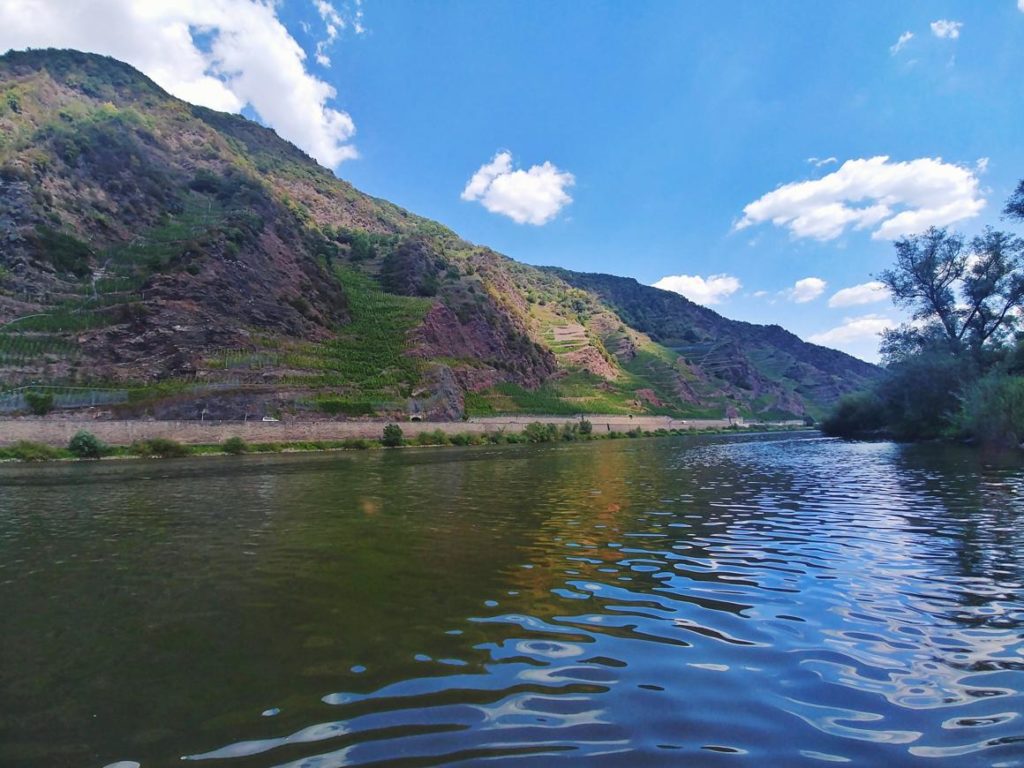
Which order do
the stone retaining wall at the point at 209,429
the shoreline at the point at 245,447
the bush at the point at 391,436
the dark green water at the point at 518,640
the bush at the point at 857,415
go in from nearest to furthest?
the dark green water at the point at 518,640 < the shoreline at the point at 245,447 < the stone retaining wall at the point at 209,429 < the bush at the point at 391,436 < the bush at the point at 857,415

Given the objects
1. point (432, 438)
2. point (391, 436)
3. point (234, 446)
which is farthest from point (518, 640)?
point (432, 438)

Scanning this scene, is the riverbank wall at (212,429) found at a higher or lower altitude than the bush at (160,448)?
higher

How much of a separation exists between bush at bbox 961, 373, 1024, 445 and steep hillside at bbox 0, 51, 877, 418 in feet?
187

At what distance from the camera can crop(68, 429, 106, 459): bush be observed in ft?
145

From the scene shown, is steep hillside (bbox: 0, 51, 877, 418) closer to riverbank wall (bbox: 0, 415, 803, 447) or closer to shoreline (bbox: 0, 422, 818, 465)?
riverbank wall (bbox: 0, 415, 803, 447)

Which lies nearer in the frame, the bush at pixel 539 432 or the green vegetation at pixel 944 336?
the green vegetation at pixel 944 336

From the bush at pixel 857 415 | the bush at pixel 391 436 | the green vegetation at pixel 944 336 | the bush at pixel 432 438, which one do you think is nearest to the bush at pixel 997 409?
the green vegetation at pixel 944 336

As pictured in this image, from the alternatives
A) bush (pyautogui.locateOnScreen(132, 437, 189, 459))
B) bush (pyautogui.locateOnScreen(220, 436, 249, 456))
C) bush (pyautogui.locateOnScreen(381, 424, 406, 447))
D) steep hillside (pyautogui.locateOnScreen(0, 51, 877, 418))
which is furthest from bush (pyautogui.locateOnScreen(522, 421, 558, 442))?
bush (pyautogui.locateOnScreen(132, 437, 189, 459))

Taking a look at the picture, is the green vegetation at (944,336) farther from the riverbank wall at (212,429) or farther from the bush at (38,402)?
the bush at (38,402)

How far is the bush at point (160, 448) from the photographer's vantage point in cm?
4659

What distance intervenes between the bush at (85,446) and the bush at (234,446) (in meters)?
9.09

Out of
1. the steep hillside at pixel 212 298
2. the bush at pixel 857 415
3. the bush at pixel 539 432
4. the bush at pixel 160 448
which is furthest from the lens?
the bush at pixel 539 432

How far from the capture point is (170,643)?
6977mm

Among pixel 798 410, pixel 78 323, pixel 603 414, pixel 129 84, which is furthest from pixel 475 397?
pixel 798 410
